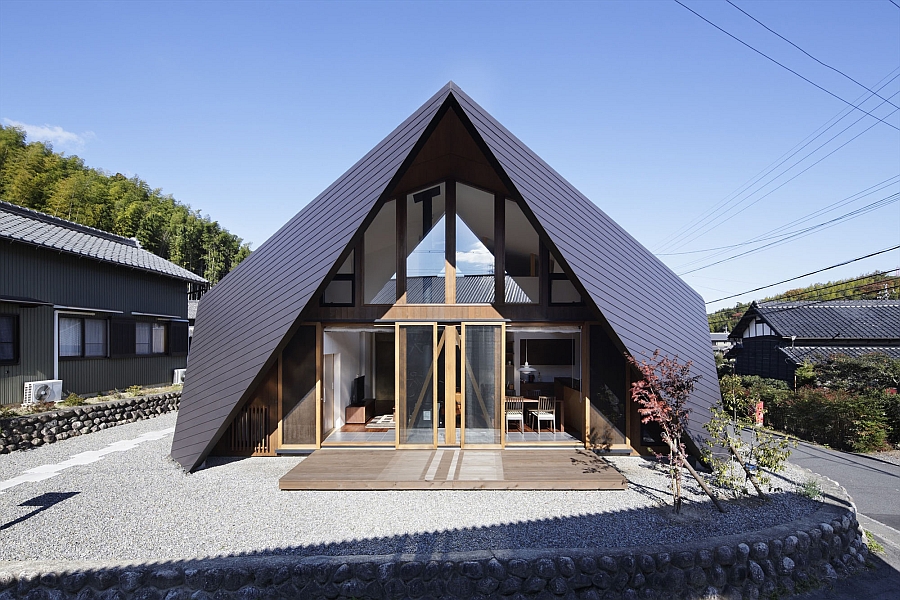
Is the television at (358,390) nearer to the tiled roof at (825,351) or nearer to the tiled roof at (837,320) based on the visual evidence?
the tiled roof at (825,351)

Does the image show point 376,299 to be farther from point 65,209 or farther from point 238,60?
point 65,209

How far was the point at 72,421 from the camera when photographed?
32.1 feet

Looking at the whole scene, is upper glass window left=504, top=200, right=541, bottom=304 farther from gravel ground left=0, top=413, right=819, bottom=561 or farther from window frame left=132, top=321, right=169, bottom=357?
window frame left=132, top=321, right=169, bottom=357

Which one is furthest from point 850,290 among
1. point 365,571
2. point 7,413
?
point 7,413

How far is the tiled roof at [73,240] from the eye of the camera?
35.6 ft

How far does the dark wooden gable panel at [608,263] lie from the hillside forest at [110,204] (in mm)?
19577

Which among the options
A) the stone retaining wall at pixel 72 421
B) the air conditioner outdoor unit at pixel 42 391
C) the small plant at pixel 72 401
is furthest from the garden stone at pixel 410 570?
the air conditioner outdoor unit at pixel 42 391

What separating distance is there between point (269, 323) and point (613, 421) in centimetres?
533

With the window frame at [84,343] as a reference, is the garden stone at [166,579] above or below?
below

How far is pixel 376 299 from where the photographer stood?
7820mm

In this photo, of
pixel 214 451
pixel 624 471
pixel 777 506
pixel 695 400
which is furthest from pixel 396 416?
pixel 777 506

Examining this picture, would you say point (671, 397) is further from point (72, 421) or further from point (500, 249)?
point (72, 421)

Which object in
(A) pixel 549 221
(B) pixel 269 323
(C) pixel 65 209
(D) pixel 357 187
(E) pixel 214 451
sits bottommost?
(E) pixel 214 451

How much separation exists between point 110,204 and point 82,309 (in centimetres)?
1244
